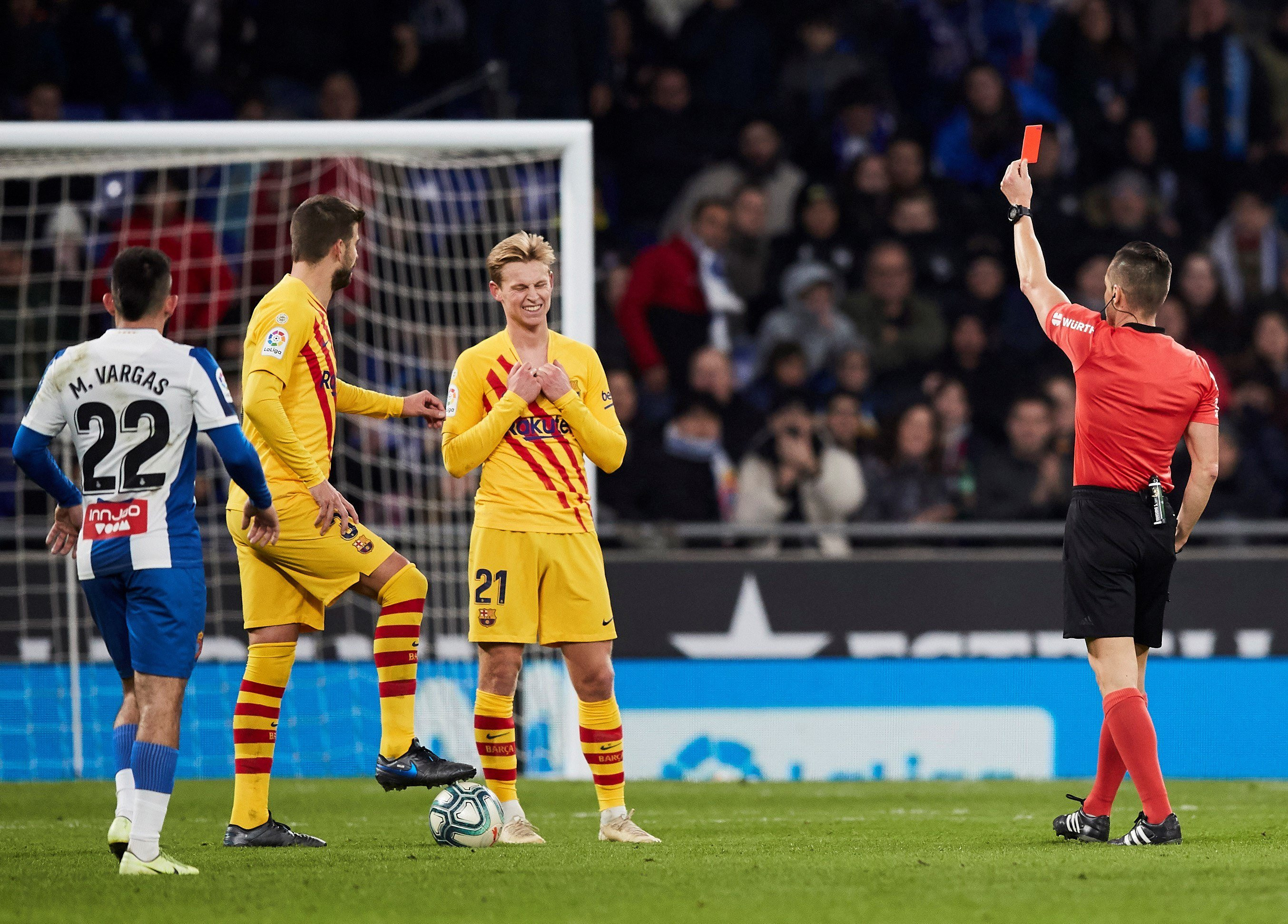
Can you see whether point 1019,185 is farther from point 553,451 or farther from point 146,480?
point 146,480

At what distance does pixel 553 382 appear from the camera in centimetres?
589

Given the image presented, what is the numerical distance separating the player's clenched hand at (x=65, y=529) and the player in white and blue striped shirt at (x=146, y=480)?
0.32 meters

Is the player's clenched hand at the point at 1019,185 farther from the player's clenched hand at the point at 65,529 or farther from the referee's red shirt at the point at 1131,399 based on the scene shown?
the player's clenched hand at the point at 65,529

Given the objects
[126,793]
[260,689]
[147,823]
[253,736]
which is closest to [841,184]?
[260,689]

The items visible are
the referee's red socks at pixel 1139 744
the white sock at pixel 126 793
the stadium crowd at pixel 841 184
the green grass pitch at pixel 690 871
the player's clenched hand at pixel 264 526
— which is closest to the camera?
the green grass pitch at pixel 690 871

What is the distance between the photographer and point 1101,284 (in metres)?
12.1

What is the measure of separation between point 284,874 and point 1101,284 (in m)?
8.63

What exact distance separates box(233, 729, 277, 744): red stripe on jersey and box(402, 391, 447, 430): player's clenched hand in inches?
50.5

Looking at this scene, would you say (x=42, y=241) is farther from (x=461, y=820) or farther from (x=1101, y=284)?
(x=1101, y=284)

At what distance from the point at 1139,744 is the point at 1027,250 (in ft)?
5.99

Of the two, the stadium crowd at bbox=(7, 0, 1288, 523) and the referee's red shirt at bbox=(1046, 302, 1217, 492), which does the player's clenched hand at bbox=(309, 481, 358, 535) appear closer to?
the referee's red shirt at bbox=(1046, 302, 1217, 492)

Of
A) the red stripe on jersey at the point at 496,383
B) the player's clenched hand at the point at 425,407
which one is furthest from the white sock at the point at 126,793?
the red stripe on jersey at the point at 496,383

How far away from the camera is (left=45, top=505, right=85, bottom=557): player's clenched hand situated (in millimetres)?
5578

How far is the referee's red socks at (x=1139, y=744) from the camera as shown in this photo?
18.6 feet
